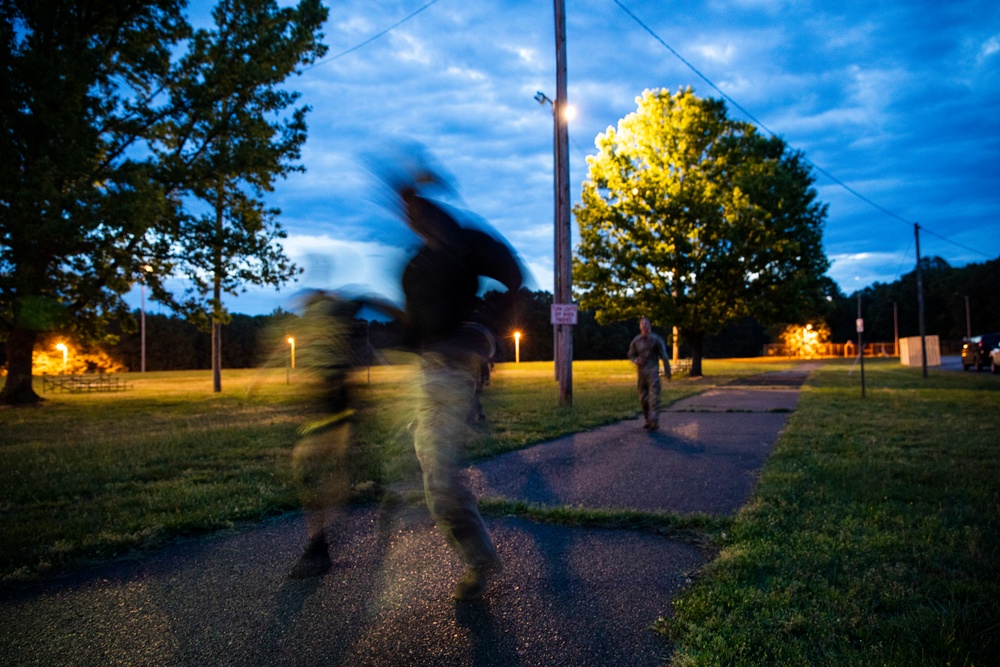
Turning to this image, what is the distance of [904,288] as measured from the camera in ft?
302

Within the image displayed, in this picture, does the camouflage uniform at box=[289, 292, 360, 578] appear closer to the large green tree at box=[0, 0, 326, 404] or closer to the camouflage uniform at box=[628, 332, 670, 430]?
the camouflage uniform at box=[628, 332, 670, 430]

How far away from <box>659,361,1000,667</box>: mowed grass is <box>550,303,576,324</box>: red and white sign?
7158 millimetres

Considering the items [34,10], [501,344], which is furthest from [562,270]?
[34,10]

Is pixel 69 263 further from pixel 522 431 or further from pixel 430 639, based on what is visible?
pixel 430 639

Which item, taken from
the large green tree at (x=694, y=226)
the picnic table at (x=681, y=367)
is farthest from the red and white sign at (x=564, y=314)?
the picnic table at (x=681, y=367)

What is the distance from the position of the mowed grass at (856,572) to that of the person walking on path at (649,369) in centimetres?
305

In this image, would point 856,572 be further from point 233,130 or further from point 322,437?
point 233,130

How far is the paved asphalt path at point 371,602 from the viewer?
2455mm

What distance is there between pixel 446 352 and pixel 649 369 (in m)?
7.21

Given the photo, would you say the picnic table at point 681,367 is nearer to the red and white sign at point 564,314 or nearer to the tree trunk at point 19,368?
the red and white sign at point 564,314

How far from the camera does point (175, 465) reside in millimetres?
6789

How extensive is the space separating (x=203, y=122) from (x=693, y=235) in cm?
1907

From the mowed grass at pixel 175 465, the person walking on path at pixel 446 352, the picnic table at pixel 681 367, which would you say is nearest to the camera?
the person walking on path at pixel 446 352

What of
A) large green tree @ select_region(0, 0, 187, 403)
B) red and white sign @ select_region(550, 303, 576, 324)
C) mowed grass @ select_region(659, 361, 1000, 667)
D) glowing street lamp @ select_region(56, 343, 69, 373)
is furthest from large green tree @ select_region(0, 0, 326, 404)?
glowing street lamp @ select_region(56, 343, 69, 373)
